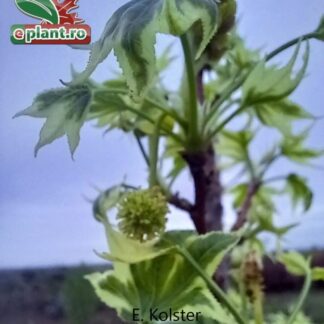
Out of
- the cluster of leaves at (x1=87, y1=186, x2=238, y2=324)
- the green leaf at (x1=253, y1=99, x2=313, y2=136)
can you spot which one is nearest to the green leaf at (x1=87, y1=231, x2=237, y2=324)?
the cluster of leaves at (x1=87, y1=186, x2=238, y2=324)

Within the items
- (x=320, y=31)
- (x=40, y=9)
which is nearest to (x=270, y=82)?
(x=320, y=31)

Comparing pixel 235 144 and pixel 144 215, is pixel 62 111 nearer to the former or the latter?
pixel 144 215

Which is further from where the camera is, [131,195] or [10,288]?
[10,288]

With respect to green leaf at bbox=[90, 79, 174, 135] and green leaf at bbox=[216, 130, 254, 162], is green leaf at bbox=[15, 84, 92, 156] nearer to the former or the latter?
green leaf at bbox=[90, 79, 174, 135]

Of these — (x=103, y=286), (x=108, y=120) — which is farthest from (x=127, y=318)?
(x=108, y=120)

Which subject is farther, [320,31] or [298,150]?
[298,150]

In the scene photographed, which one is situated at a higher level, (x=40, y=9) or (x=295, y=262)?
(x=40, y=9)

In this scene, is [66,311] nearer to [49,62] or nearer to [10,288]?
[10,288]
